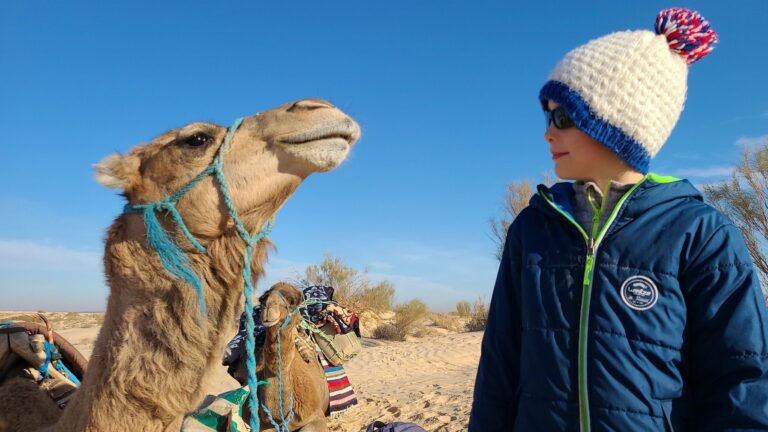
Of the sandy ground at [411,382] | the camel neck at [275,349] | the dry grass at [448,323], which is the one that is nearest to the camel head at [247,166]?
the sandy ground at [411,382]

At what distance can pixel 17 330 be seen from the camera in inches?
115

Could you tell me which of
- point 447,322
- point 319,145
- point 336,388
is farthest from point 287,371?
point 447,322

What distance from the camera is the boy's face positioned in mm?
1673

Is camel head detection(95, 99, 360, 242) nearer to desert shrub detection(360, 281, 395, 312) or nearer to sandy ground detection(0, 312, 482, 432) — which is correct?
sandy ground detection(0, 312, 482, 432)

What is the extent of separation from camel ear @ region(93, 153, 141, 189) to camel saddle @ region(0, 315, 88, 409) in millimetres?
1318

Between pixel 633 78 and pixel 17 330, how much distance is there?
10.6 feet

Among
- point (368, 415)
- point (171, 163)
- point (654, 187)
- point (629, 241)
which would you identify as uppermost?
point (171, 163)

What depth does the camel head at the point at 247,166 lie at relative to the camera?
212 cm

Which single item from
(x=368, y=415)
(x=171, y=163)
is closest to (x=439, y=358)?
(x=368, y=415)

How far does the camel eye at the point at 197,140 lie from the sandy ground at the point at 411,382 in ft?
3.16

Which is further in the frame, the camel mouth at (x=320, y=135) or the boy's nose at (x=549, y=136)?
the camel mouth at (x=320, y=135)

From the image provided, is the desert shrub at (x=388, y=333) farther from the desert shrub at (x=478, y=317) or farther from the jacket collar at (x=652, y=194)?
the jacket collar at (x=652, y=194)

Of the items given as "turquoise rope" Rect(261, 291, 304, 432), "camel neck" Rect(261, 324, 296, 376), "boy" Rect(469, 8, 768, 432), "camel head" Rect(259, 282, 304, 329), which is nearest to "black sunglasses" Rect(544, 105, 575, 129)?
"boy" Rect(469, 8, 768, 432)

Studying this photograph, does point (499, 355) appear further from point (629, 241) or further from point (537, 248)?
point (629, 241)
